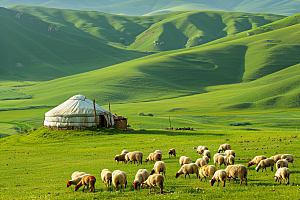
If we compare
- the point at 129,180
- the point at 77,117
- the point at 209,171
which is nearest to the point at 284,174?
the point at 209,171

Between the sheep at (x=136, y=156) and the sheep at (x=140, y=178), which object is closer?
the sheep at (x=140, y=178)

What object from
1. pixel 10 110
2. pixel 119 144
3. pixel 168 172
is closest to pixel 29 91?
pixel 10 110

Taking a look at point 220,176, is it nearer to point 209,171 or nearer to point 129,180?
point 209,171

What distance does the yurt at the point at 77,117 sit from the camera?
4212 cm

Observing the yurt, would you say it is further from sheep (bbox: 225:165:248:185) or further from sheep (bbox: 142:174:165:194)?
sheep (bbox: 225:165:248:185)

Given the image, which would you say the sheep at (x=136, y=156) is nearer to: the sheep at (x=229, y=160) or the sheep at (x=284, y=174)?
the sheep at (x=229, y=160)

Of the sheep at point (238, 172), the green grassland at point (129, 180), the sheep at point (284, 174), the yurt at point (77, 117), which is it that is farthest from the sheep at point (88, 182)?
the yurt at point (77, 117)

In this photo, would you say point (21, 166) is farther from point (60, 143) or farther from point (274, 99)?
point (274, 99)

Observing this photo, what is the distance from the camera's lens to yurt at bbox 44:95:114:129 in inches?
1658

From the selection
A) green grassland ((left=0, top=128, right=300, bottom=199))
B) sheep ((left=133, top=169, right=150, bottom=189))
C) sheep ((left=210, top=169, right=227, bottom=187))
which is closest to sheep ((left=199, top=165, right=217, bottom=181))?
green grassland ((left=0, top=128, right=300, bottom=199))

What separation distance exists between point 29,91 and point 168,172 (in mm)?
145612

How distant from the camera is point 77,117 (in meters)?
42.2

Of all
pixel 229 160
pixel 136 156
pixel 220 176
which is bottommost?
pixel 220 176

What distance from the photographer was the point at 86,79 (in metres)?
160
